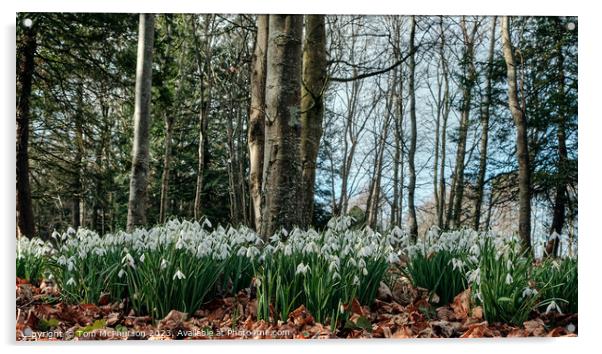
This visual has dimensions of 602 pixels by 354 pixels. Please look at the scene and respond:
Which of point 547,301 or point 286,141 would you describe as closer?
point 547,301

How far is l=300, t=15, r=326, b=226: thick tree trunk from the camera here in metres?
4.76

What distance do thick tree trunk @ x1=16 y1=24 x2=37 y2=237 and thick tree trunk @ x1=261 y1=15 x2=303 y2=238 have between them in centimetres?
172

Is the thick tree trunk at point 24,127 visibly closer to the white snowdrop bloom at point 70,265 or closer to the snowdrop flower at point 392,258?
the white snowdrop bloom at point 70,265

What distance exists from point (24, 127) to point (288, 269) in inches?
86.4

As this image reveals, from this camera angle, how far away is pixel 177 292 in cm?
420

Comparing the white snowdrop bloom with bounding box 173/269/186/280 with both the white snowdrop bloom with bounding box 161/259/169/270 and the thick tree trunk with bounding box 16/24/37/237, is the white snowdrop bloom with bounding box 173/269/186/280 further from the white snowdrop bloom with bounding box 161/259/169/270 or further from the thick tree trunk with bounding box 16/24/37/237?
the thick tree trunk with bounding box 16/24/37/237

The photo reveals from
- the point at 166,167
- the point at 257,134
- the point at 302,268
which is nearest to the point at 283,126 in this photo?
the point at 257,134

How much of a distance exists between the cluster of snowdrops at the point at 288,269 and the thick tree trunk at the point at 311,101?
1.12 feet

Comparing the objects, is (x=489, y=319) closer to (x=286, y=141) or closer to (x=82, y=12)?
(x=286, y=141)

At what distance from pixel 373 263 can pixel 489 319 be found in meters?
0.93

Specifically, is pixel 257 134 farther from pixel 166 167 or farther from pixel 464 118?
pixel 464 118

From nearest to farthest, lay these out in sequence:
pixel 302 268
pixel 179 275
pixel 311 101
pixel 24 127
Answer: pixel 179 275
pixel 302 268
pixel 24 127
pixel 311 101

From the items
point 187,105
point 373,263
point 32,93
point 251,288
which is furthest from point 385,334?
point 32,93

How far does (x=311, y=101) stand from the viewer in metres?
4.92
